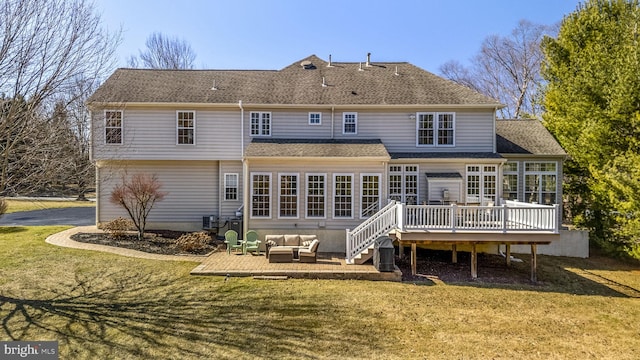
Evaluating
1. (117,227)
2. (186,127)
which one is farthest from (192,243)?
(186,127)

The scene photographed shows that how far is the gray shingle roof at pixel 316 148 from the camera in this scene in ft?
46.3

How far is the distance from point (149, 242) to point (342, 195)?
28.0ft

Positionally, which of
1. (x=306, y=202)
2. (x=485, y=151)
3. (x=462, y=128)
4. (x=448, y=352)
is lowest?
(x=448, y=352)

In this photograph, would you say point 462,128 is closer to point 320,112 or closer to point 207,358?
point 320,112

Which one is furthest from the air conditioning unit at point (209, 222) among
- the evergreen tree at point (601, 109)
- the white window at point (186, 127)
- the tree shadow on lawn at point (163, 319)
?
the evergreen tree at point (601, 109)

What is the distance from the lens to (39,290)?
9.51 metres

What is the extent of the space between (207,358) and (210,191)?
11.4 m

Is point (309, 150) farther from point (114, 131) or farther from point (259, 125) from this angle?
point (114, 131)

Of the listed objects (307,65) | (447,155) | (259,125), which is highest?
(307,65)

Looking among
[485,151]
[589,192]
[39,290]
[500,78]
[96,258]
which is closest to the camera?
→ [39,290]

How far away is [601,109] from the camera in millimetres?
15719

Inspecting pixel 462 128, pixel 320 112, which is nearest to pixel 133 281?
pixel 320 112

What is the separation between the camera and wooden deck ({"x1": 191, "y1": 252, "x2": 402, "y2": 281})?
36.9 ft

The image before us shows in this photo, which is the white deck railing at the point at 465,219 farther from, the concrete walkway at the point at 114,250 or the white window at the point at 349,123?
the concrete walkway at the point at 114,250
